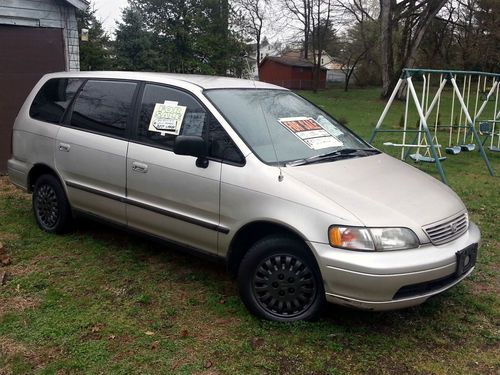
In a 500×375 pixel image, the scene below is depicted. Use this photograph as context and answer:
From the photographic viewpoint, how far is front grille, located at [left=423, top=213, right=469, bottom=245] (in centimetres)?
331

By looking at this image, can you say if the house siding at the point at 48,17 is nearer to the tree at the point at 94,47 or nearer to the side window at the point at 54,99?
the side window at the point at 54,99

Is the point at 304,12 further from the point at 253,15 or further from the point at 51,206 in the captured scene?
the point at 51,206

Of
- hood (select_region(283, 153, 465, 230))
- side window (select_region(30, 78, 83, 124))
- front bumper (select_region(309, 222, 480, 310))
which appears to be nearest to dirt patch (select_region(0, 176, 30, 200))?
side window (select_region(30, 78, 83, 124))

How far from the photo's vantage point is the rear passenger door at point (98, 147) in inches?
177

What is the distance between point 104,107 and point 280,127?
1.71 metres

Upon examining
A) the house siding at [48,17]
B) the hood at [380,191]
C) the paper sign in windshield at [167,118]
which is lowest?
the hood at [380,191]

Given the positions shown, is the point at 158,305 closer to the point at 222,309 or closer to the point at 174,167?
the point at 222,309

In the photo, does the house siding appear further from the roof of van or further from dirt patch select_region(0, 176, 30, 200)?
the roof of van

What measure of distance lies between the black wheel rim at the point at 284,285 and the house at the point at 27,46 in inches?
246

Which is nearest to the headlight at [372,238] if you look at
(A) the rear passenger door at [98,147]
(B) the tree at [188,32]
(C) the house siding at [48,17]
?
(A) the rear passenger door at [98,147]

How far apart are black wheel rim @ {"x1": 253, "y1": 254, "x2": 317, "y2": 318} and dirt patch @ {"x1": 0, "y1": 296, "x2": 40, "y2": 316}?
1681 mm

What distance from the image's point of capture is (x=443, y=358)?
10.5ft

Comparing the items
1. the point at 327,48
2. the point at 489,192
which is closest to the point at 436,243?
the point at 489,192

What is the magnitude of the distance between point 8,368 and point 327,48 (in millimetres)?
46328
